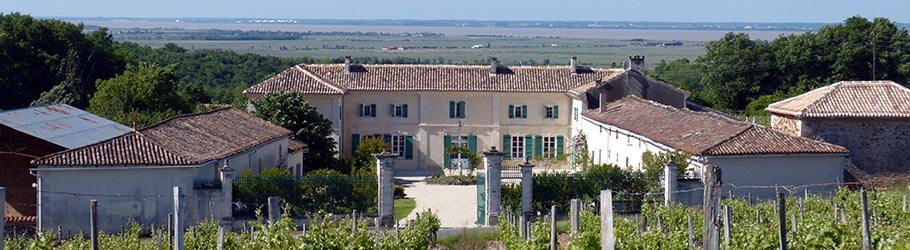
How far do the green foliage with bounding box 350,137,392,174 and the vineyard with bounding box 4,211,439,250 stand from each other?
14.2 meters

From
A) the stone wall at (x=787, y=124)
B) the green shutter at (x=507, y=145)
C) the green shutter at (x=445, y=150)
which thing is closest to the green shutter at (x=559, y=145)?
the green shutter at (x=507, y=145)

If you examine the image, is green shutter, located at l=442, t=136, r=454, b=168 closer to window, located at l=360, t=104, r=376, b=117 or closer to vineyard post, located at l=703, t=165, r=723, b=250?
window, located at l=360, t=104, r=376, b=117

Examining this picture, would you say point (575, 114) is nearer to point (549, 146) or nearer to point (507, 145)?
point (549, 146)

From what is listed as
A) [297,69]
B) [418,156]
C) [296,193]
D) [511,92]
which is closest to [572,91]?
[511,92]

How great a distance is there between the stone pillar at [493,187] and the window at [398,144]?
1668cm

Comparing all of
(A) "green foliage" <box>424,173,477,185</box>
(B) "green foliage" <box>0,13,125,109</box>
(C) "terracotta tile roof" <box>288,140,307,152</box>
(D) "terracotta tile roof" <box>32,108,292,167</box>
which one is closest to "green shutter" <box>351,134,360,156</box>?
(A) "green foliage" <box>424,173,477,185</box>

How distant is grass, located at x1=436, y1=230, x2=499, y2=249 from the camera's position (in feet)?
79.4

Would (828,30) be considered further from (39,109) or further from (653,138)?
(39,109)

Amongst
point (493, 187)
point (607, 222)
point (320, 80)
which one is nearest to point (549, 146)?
point (320, 80)

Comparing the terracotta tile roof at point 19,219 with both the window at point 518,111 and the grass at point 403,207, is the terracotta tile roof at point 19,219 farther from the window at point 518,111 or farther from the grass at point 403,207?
the window at point 518,111

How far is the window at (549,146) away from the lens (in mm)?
44781

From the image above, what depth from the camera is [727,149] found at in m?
29.0

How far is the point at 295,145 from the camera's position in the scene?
1473 inches

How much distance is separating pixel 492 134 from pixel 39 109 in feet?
57.4
